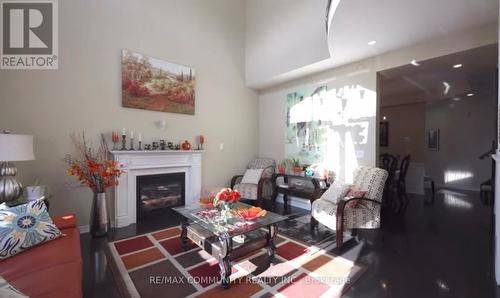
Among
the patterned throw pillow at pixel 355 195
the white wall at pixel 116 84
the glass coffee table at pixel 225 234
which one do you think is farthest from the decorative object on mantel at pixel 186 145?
the patterned throw pillow at pixel 355 195

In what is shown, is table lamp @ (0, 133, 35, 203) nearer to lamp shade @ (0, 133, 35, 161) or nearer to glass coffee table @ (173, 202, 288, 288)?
lamp shade @ (0, 133, 35, 161)

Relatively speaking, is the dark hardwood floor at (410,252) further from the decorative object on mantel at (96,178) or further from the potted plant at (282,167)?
the potted plant at (282,167)

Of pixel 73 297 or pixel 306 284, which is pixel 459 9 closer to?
pixel 306 284

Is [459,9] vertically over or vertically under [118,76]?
over

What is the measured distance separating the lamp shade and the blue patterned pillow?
0.64 meters

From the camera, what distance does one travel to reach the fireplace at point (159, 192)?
3.66m

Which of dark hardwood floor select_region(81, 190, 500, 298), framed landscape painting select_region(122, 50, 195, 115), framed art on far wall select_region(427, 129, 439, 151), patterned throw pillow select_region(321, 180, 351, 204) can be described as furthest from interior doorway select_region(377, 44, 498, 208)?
framed landscape painting select_region(122, 50, 195, 115)

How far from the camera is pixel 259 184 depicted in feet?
14.3

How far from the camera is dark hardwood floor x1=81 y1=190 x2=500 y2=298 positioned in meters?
1.93

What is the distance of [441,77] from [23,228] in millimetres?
6366

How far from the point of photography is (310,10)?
151 inches

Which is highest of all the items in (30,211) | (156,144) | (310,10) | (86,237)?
(310,10)

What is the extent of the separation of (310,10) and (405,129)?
496 centimetres

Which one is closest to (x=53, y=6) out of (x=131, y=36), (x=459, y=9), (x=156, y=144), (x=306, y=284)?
(x=131, y=36)
